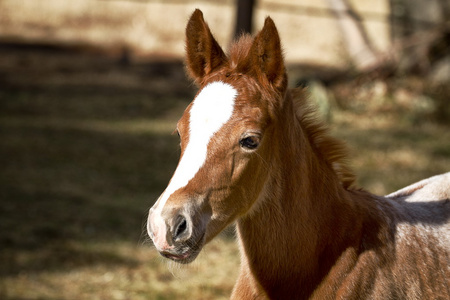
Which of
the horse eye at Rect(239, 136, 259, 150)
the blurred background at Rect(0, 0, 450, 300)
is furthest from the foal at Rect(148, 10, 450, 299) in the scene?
the blurred background at Rect(0, 0, 450, 300)

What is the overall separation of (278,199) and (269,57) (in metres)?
0.60

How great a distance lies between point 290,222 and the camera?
2705 millimetres

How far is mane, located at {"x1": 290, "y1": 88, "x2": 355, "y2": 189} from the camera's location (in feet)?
9.46

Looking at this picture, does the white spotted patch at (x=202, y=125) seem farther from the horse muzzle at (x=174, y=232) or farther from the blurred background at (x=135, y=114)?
the blurred background at (x=135, y=114)

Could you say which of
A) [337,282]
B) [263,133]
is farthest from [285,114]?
[337,282]

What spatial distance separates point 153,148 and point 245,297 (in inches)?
234

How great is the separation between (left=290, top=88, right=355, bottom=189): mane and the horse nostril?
817 millimetres

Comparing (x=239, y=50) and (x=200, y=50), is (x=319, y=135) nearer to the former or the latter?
(x=239, y=50)

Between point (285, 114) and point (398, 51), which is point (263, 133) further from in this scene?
point (398, 51)

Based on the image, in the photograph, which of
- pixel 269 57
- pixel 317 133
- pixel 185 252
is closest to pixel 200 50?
pixel 269 57

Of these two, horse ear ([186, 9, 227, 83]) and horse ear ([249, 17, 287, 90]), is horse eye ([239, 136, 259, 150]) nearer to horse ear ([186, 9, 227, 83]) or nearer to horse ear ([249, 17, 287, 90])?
horse ear ([249, 17, 287, 90])

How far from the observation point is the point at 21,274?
520cm

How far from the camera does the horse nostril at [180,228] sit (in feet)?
7.52

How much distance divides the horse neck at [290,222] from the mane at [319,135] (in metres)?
0.13
